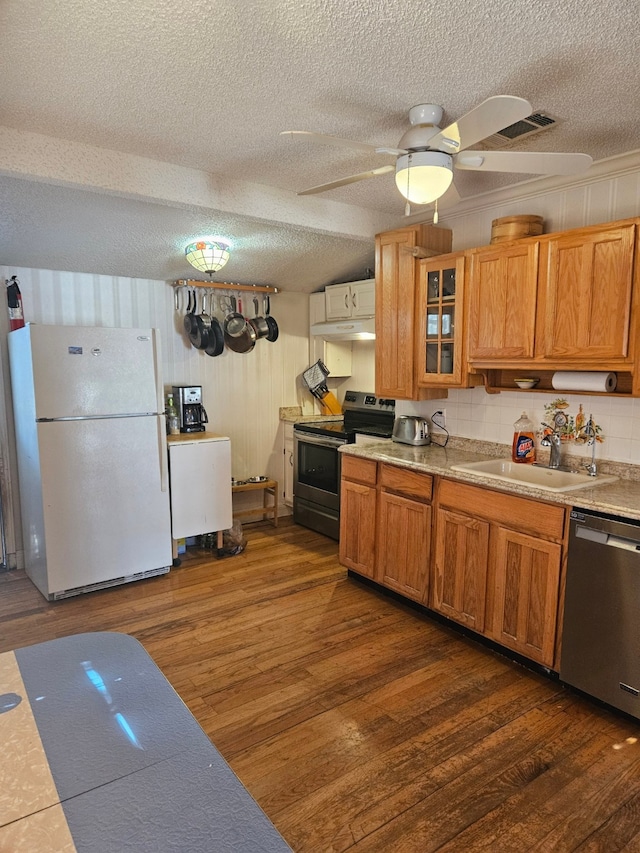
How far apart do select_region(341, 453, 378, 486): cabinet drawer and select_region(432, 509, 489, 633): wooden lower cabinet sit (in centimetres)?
57

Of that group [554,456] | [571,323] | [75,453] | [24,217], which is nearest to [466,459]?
[554,456]

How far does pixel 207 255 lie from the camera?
3.58m

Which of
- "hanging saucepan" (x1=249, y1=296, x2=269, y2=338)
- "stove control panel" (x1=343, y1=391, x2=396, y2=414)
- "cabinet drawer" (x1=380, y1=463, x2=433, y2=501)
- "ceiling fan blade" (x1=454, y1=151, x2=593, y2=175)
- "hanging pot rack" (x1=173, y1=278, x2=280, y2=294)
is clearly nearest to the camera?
"ceiling fan blade" (x1=454, y1=151, x2=593, y2=175)

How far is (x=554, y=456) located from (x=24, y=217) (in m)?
3.26

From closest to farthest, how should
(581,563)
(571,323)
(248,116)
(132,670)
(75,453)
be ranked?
1. (132,670)
2. (248,116)
3. (581,563)
4. (571,323)
5. (75,453)


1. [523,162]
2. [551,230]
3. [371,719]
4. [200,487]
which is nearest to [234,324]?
[200,487]

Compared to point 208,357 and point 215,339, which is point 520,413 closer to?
point 215,339

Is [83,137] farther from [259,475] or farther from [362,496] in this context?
[259,475]

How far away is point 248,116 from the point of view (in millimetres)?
2123

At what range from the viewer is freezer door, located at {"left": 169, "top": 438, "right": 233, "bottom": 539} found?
3.92 meters

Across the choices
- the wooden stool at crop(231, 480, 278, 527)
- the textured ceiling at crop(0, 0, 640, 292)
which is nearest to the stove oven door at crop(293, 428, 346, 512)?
the wooden stool at crop(231, 480, 278, 527)

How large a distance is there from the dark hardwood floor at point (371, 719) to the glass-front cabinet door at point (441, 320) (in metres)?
1.44

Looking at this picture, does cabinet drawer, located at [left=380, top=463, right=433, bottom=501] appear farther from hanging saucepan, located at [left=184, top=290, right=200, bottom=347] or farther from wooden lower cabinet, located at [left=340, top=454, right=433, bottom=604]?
hanging saucepan, located at [left=184, top=290, right=200, bottom=347]

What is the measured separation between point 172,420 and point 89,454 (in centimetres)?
94
